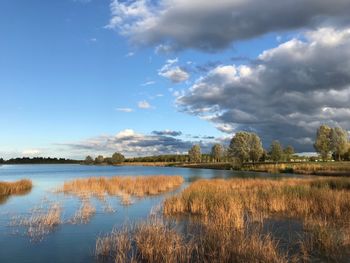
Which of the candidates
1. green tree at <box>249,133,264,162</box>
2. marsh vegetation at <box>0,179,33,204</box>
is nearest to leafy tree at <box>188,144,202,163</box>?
green tree at <box>249,133,264,162</box>

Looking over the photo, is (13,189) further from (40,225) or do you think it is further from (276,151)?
(276,151)

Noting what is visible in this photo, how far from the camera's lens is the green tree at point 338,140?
316 ft

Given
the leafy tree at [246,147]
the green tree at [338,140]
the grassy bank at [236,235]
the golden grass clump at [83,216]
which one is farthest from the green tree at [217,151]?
the golden grass clump at [83,216]

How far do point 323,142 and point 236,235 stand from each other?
9316cm

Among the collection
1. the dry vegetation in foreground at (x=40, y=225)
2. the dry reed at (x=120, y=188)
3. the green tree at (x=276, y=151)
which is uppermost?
the green tree at (x=276, y=151)

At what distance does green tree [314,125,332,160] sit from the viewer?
9800 cm

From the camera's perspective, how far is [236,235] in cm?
1328

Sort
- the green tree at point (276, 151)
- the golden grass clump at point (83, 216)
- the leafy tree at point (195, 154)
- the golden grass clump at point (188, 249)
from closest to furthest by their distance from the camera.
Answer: the golden grass clump at point (188, 249) < the golden grass clump at point (83, 216) < the green tree at point (276, 151) < the leafy tree at point (195, 154)

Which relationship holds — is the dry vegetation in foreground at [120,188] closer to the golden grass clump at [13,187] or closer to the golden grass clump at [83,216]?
the golden grass clump at [13,187]

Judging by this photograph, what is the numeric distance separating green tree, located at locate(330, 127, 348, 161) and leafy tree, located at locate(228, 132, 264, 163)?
2017 centimetres

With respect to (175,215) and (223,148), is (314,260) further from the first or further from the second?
(223,148)

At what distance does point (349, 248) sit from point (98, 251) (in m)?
8.55

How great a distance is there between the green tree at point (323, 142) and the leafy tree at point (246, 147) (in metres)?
16.2

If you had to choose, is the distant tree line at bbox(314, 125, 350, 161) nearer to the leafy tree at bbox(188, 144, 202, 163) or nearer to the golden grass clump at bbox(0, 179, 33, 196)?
the golden grass clump at bbox(0, 179, 33, 196)
